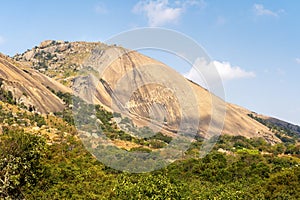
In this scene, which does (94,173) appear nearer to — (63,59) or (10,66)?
(10,66)

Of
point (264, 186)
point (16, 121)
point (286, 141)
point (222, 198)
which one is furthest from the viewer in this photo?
point (286, 141)

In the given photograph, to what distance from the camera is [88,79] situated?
9775cm

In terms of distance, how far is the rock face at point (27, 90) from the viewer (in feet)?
338

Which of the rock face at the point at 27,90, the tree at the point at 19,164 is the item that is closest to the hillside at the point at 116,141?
the tree at the point at 19,164

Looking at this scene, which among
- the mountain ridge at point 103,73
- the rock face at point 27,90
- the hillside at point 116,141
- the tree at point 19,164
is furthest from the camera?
the mountain ridge at point 103,73

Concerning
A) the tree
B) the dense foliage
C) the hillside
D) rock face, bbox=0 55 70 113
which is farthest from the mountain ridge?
the tree

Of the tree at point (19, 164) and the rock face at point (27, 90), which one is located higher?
the rock face at point (27, 90)

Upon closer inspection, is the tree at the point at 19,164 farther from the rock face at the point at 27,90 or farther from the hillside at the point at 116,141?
the rock face at the point at 27,90

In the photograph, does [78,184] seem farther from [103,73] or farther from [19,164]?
[103,73]

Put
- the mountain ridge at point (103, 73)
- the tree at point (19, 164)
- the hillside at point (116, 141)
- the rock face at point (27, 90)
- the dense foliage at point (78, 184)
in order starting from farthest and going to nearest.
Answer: the mountain ridge at point (103, 73), the rock face at point (27, 90), the hillside at point (116, 141), the tree at point (19, 164), the dense foliage at point (78, 184)

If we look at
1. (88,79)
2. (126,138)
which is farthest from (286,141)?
(88,79)

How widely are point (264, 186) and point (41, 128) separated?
60577 mm

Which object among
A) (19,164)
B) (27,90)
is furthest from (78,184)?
(27,90)

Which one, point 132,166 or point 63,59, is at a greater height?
point 63,59
